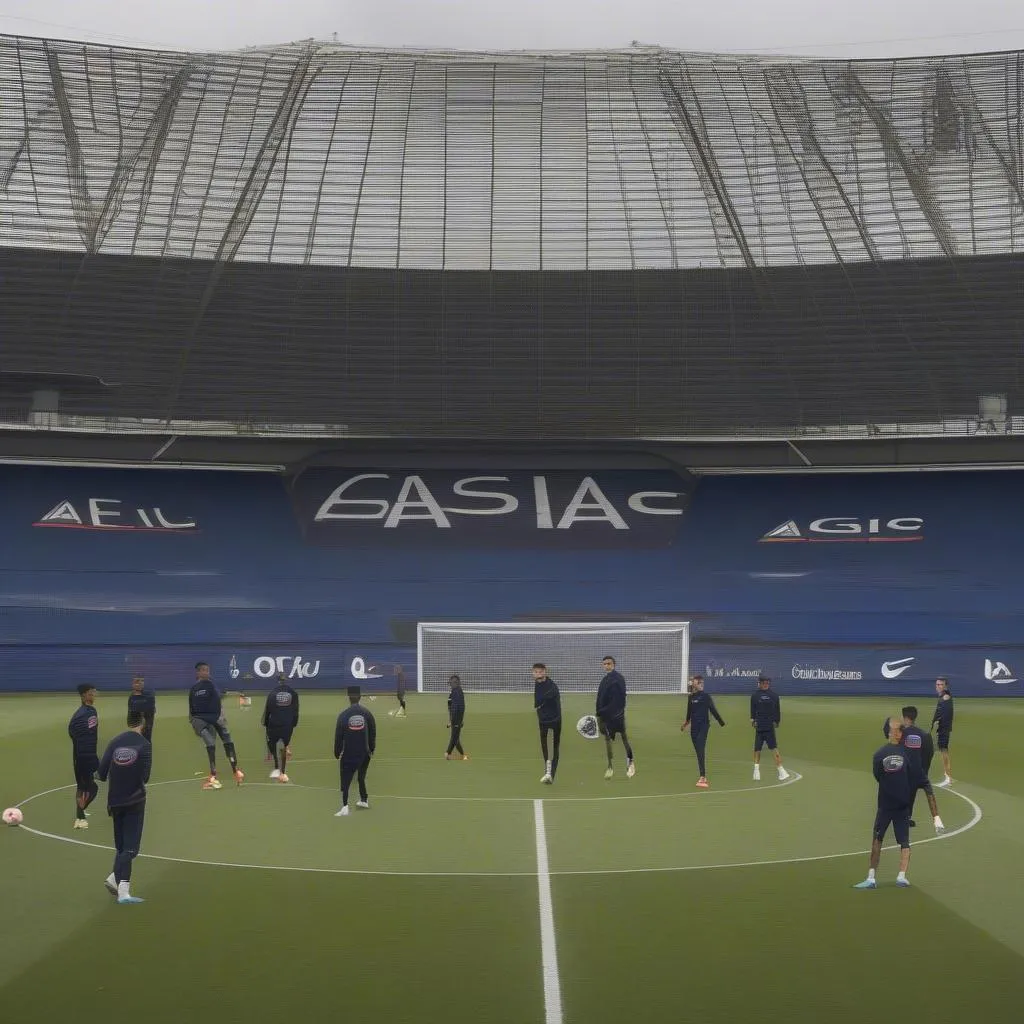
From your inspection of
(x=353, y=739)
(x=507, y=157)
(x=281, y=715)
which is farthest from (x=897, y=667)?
(x=353, y=739)

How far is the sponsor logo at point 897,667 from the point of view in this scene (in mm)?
45094

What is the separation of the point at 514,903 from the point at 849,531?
3733 centimetres

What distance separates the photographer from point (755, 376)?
51.0 meters

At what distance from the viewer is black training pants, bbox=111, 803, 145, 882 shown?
1311cm

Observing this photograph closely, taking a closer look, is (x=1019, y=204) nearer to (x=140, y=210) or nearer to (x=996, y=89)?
(x=996, y=89)

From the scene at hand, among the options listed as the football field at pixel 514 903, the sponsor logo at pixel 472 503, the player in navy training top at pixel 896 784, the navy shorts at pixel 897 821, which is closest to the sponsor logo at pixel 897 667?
the sponsor logo at pixel 472 503

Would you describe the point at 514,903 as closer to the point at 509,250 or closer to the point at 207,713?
the point at 207,713

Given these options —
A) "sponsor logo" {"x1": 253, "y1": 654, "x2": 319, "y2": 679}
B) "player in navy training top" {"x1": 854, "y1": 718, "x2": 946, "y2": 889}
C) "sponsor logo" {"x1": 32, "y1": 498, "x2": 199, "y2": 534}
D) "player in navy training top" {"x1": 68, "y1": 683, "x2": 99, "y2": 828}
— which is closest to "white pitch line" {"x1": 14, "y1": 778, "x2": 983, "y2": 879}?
"player in navy training top" {"x1": 68, "y1": 683, "x2": 99, "y2": 828}

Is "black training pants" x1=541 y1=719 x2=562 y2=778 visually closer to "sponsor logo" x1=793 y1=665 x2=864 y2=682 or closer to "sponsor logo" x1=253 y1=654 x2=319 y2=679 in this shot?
"sponsor logo" x1=253 y1=654 x2=319 y2=679

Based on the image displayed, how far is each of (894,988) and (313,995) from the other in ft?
15.5

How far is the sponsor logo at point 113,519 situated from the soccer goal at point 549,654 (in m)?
10.4

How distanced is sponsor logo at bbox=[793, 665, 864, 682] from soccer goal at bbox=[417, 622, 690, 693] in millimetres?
4209

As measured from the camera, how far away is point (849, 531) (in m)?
48.5

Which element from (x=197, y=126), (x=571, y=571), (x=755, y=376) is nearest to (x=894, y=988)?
(x=571, y=571)
